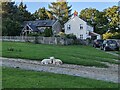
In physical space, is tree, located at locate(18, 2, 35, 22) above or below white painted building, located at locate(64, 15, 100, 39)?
above

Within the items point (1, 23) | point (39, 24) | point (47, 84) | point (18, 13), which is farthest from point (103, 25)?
point (47, 84)

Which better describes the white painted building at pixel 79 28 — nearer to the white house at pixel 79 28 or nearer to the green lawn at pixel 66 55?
the white house at pixel 79 28

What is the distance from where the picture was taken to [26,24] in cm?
7131

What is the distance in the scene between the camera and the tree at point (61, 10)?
90.3 m

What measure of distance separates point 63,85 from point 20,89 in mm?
1357

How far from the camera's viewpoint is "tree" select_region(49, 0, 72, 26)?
90294 millimetres

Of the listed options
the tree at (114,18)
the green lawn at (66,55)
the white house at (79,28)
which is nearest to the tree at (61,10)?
the white house at (79,28)

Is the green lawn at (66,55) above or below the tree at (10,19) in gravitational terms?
below

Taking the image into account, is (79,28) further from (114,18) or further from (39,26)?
(39,26)

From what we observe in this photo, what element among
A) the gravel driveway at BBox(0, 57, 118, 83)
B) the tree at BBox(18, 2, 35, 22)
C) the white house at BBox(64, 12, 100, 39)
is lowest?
the gravel driveway at BBox(0, 57, 118, 83)

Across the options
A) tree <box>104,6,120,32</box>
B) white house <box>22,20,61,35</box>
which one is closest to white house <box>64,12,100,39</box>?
white house <box>22,20,61,35</box>

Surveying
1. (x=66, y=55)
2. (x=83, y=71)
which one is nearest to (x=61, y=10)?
(x=66, y=55)

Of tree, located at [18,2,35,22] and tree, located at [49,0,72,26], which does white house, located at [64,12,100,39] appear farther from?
tree, located at [49,0,72,26]

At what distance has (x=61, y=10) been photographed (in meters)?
91.4
